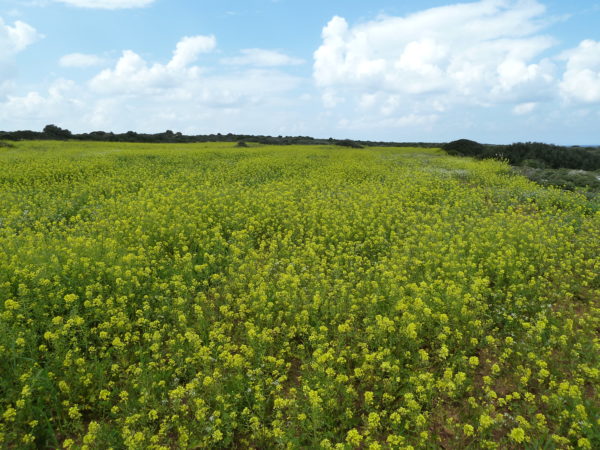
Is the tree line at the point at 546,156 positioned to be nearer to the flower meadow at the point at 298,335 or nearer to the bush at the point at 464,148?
the bush at the point at 464,148

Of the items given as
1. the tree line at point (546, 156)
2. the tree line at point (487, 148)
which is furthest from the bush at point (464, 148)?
the tree line at point (546, 156)

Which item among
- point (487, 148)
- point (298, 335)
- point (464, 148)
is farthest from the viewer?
point (464, 148)

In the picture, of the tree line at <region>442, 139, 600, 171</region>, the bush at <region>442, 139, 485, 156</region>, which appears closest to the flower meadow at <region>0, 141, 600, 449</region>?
the tree line at <region>442, 139, 600, 171</region>

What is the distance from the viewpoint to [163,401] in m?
4.24

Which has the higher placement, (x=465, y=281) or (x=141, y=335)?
(x=465, y=281)

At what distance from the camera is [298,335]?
570cm

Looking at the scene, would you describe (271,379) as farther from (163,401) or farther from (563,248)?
(563,248)

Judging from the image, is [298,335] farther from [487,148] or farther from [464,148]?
[464,148]

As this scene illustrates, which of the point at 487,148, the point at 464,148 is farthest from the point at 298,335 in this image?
the point at 464,148

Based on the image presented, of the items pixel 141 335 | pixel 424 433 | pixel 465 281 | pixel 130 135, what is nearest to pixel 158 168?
pixel 141 335

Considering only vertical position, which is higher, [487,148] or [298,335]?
[487,148]

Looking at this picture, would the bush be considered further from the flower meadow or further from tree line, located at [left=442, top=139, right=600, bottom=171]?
the flower meadow

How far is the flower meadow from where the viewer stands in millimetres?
4043

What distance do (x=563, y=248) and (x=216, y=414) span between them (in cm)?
852
